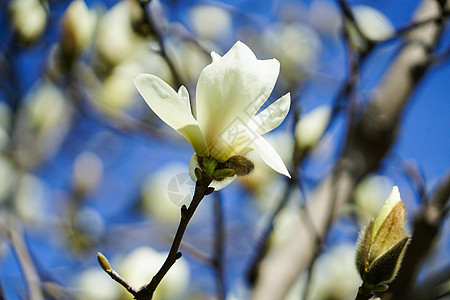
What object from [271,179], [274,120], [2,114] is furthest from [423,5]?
[2,114]

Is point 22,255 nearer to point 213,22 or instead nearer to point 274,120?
point 274,120

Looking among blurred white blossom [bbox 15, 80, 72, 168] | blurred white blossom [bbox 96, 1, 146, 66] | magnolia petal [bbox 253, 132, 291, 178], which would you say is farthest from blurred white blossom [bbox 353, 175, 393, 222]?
blurred white blossom [bbox 15, 80, 72, 168]

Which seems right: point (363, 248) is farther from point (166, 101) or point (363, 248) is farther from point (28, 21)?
point (28, 21)

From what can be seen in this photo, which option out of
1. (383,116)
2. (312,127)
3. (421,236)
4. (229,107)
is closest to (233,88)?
(229,107)

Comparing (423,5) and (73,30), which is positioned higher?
(423,5)

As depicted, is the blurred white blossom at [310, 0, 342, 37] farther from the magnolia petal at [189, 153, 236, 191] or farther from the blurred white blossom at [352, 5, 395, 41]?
the magnolia petal at [189, 153, 236, 191]

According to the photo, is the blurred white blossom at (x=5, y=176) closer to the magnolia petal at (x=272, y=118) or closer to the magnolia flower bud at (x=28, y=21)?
the magnolia flower bud at (x=28, y=21)

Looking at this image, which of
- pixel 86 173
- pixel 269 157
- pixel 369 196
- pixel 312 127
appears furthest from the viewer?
pixel 86 173
